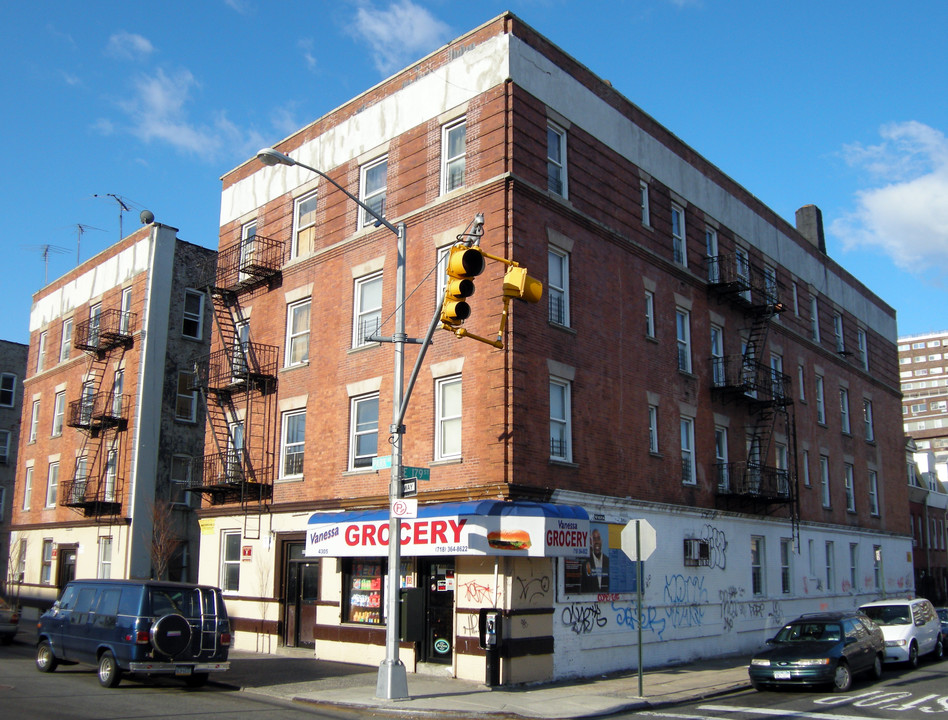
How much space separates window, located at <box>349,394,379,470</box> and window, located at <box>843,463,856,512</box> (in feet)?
68.8

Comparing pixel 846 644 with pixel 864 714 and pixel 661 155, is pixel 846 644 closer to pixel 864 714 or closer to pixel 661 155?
pixel 864 714

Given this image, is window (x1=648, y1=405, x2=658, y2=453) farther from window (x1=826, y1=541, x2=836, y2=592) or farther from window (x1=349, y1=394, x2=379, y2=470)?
window (x1=826, y1=541, x2=836, y2=592)

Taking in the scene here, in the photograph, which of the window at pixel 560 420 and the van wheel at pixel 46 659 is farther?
the window at pixel 560 420

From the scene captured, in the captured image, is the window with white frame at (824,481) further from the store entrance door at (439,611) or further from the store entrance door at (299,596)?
the store entrance door at (299,596)

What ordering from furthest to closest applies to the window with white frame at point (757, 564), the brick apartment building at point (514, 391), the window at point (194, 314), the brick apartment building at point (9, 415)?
1. the brick apartment building at point (9, 415)
2. the window at point (194, 314)
3. the window with white frame at point (757, 564)
4. the brick apartment building at point (514, 391)

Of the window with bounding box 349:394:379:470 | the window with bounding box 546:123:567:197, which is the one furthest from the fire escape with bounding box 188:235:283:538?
the window with bounding box 546:123:567:197

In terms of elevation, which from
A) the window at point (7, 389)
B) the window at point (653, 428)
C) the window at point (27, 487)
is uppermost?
the window at point (7, 389)

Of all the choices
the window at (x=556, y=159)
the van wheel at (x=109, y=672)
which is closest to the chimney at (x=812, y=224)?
the window at (x=556, y=159)

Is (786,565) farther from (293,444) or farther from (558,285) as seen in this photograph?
(293,444)

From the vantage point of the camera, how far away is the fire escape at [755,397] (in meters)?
26.6

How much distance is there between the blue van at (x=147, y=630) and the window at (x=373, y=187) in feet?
35.7

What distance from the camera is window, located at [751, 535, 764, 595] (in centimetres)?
2709

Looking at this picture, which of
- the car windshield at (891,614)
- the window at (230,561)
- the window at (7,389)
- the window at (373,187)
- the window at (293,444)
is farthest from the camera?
the window at (7,389)

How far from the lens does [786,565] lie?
95.7ft
